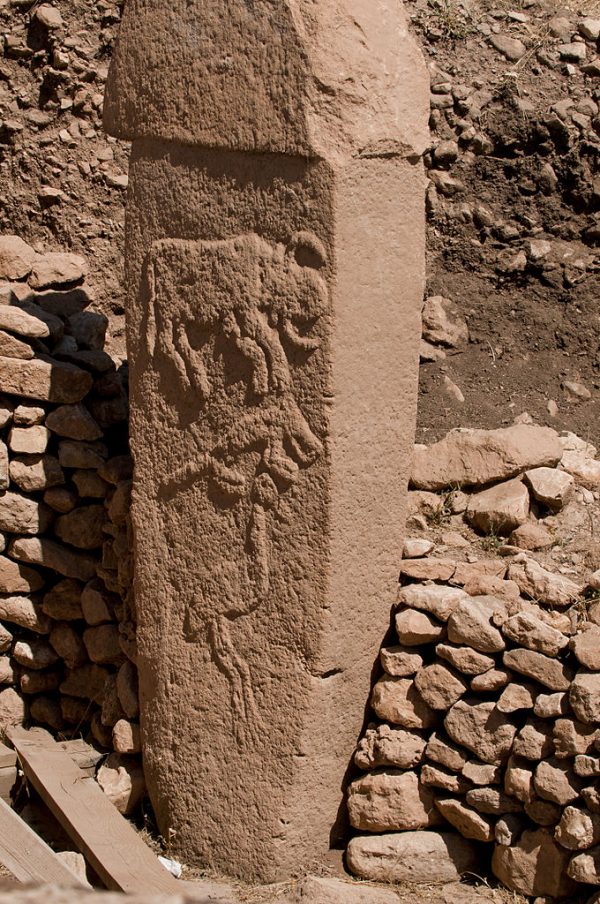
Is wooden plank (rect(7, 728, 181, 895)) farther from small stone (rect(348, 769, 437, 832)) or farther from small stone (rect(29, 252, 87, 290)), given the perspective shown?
small stone (rect(29, 252, 87, 290))

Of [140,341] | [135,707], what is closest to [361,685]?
[135,707]

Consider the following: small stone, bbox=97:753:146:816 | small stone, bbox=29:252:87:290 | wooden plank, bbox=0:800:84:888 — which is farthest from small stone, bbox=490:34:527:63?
wooden plank, bbox=0:800:84:888

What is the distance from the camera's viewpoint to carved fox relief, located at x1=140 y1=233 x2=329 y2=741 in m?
3.20

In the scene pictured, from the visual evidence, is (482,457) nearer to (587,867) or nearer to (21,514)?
(587,867)

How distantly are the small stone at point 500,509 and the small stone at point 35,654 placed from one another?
5.61 feet

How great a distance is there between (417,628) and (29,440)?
168 centimetres

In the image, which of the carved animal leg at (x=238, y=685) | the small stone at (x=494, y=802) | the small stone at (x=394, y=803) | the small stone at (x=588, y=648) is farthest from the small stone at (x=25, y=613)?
the small stone at (x=588, y=648)

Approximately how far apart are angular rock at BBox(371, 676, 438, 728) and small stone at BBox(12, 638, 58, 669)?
1520 mm

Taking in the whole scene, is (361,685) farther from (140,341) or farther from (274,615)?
(140,341)

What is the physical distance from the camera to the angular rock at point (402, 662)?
11.3 ft

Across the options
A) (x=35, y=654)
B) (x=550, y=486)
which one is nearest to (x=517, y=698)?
(x=550, y=486)

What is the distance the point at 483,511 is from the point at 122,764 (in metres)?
1.53

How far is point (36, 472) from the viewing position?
4.25m

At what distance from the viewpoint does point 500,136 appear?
5.89m
